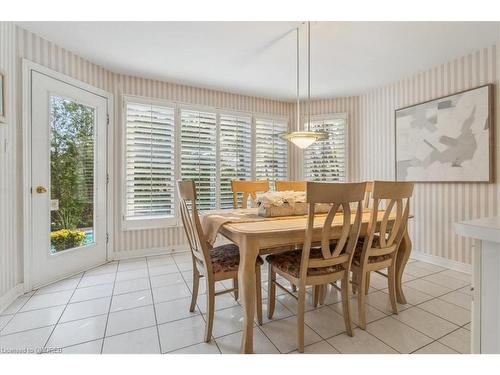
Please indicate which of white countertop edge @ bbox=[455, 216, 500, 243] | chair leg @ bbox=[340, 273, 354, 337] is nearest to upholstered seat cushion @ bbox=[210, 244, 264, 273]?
chair leg @ bbox=[340, 273, 354, 337]

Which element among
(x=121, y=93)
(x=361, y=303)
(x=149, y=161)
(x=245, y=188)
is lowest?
(x=361, y=303)

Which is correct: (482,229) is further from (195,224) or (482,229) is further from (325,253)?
(195,224)

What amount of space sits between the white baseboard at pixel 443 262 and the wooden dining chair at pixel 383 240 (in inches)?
59.0

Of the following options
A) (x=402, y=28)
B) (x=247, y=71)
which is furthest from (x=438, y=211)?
(x=247, y=71)

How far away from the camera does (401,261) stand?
211 cm

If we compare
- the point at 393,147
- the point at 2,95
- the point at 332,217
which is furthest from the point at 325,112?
the point at 2,95

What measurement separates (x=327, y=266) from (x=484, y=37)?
282cm

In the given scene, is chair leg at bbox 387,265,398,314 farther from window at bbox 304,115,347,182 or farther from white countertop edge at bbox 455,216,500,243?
window at bbox 304,115,347,182

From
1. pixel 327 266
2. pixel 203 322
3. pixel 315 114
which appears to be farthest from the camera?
pixel 315 114

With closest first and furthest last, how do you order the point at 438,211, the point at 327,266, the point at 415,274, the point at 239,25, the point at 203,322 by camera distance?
the point at 327,266 < the point at 203,322 < the point at 239,25 < the point at 415,274 < the point at 438,211

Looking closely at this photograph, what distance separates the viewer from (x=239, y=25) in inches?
87.0

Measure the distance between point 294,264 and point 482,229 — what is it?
3.45 feet

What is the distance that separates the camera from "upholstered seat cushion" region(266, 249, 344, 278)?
1613 mm

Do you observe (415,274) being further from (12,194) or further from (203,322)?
(12,194)
